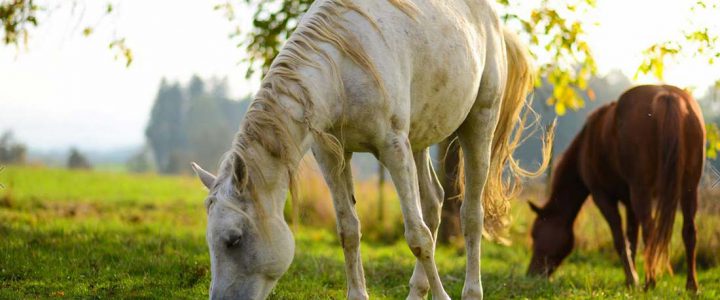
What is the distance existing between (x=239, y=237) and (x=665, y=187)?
14.9 ft

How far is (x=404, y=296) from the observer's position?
5789 mm

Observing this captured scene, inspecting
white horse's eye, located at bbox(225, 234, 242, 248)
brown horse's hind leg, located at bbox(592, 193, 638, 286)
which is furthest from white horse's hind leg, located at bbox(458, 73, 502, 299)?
brown horse's hind leg, located at bbox(592, 193, 638, 286)

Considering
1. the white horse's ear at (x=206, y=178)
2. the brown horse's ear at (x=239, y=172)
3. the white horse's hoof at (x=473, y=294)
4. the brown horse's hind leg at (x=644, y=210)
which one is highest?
the brown horse's ear at (x=239, y=172)

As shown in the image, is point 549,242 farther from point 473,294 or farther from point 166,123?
point 166,123

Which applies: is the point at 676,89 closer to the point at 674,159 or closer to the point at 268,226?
the point at 674,159

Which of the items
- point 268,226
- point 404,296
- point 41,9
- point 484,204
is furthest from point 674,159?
point 41,9

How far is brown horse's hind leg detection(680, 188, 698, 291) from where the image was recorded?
6.78 metres

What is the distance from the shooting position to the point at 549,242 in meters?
8.28

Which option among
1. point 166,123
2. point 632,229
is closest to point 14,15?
point 632,229

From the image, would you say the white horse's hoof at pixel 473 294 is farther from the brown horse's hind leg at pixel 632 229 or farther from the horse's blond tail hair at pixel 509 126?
the brown horse's hind leg at pixel 632 229

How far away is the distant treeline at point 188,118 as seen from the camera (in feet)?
308

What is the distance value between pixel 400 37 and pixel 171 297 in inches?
91.3

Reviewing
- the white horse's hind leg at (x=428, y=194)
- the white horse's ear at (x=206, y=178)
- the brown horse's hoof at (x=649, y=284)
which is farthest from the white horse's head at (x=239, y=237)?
the brown horse's hoof at (x=649, y=284)

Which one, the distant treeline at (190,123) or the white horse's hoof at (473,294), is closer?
the white horse's hoof at (473,294)
